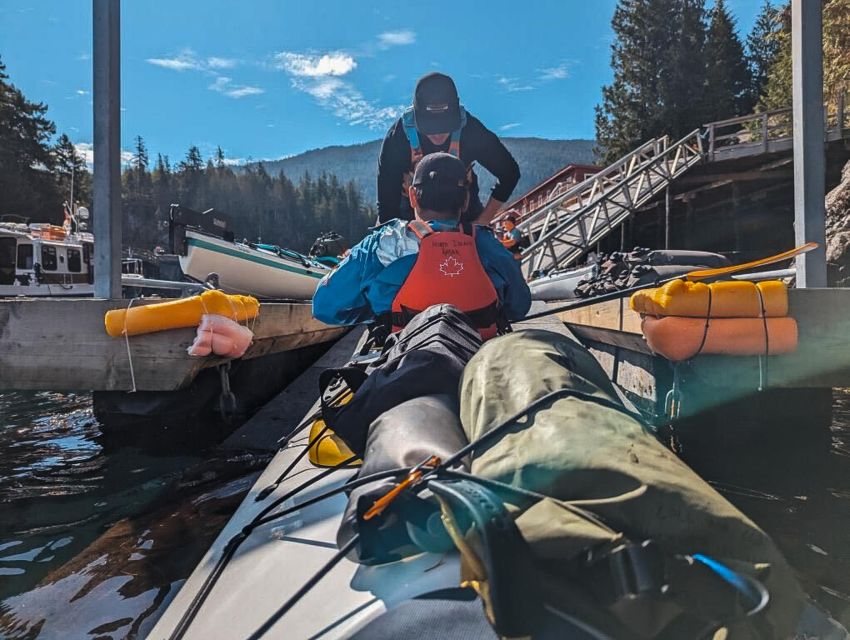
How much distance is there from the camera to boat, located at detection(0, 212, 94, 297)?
15602mm

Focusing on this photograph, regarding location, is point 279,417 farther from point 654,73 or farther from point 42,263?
point 654,73

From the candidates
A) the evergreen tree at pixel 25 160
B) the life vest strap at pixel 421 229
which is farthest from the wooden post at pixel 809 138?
the evergreen tree at pixel 25 160

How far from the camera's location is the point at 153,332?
3424 mm

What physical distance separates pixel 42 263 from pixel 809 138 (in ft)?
62.4

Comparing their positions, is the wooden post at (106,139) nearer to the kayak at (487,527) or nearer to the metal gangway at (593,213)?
the kayak at (487,527)

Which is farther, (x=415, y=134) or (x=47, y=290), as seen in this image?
(x=47, y=290)

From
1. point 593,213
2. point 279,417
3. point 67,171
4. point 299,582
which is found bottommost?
point 279,417

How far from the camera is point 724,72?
35.3 metres

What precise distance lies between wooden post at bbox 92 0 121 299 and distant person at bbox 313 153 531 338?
2.11 metres

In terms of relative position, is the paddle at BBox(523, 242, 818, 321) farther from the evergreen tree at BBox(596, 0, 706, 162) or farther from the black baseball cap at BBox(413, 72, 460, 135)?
the evergreen tree at BBox(596, 0, 706, 162)

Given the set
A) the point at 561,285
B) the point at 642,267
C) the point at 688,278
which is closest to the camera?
the point at 688,278

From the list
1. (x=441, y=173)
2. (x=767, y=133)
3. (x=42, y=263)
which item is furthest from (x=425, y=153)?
(x=42, y=263)

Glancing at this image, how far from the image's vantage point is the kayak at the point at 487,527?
63 cm

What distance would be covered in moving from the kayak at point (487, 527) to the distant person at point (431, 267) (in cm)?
67
